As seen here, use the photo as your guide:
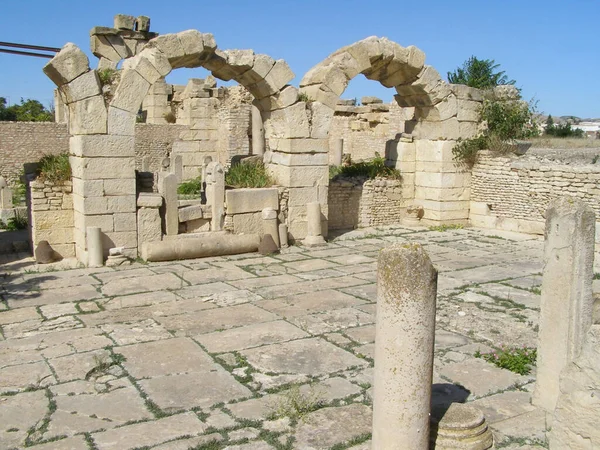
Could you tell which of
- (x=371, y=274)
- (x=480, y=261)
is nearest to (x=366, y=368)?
(x=371, y=274)

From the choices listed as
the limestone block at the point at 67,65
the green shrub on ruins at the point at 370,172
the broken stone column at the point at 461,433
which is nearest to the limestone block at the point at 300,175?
the green shrub on ruins at the point at 370,172

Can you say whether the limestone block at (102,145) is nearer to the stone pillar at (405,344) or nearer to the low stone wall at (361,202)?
the low stone wall at (361,202)

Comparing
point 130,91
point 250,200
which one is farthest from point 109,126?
point 250,200

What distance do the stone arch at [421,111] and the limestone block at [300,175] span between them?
1109 mm

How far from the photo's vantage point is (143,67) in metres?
9.69

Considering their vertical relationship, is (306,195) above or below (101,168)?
below

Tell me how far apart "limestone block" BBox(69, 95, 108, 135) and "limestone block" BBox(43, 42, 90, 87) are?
0.40m

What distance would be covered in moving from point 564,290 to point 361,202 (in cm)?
885

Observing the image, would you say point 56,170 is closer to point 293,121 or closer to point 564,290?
point 293,121

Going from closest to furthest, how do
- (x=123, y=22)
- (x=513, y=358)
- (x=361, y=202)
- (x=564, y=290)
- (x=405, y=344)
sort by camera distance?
(x=405, y=344)
(x=564, y=290)
(x=513, y=358)
(x=361, y=202)
(x=123, y=22)

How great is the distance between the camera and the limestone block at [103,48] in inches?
706

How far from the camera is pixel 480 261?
10016mm

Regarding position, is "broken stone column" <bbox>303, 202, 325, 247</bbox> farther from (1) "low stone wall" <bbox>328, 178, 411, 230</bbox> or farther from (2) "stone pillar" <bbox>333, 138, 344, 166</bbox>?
(2) "stone pillar" <bbox>333, 138, 344, 166</bbox>

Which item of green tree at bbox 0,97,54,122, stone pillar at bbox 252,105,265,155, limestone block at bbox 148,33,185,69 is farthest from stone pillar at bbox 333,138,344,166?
green tree at bbox 0,97,54,122
